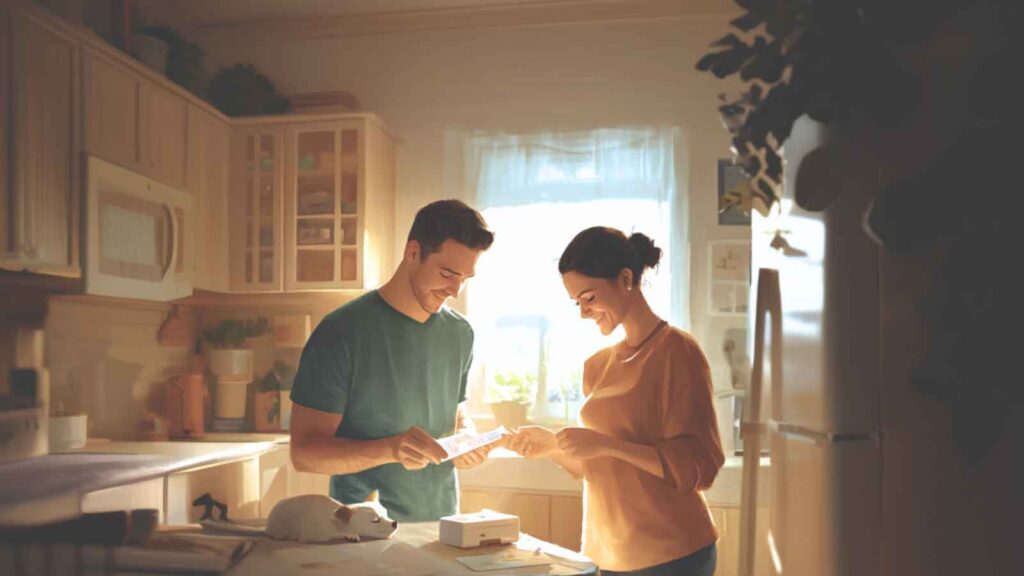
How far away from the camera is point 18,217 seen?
8.52 ft

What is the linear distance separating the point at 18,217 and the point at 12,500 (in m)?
0.85

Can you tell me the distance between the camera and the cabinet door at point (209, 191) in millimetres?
3676

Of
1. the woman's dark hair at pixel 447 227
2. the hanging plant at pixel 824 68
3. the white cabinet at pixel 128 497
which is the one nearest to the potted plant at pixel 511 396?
the white cabinet at pixel 128 497

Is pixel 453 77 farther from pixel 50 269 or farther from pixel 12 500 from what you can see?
pixel 12 500

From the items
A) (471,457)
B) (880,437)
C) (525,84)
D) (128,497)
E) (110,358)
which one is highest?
(525,84)

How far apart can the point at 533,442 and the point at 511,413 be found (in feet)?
4.86

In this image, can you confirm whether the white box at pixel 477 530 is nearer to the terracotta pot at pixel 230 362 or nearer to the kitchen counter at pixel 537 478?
the kitchen counter at pixel 537 478

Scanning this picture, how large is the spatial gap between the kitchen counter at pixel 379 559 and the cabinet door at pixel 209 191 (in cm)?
231

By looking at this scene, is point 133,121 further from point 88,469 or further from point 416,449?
point 416,449

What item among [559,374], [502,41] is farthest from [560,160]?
[559,374]

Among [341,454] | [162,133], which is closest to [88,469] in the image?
[341,454]

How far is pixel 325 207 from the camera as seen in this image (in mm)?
3887

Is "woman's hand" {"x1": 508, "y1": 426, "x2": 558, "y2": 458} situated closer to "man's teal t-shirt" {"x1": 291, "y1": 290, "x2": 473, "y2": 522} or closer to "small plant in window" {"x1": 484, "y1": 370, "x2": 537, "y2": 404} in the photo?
"man's teal t-shirt" {"x1": 291, "y1": 290, "x2": 473, "y2": 522}

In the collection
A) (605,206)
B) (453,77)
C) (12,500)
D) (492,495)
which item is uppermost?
(453,77)
